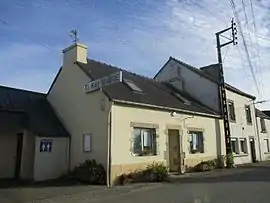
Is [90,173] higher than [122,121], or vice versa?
[122,121]

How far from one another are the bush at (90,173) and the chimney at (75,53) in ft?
20.4

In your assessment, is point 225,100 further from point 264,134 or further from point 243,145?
point 264,134

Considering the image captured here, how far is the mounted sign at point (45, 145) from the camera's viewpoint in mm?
14945

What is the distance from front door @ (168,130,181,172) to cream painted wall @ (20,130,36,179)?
7903 mm

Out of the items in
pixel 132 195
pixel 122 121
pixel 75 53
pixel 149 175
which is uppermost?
pixel 75 53

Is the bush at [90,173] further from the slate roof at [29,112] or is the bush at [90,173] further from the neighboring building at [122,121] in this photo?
the slate roof at [29,112]

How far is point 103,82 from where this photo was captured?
45.5ft

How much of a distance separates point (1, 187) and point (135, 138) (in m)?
6.53

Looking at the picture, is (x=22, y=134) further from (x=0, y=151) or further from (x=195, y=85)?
(x=195, y=85)

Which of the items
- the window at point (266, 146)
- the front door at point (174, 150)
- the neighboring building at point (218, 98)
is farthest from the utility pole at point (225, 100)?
the window at point (266, 146)

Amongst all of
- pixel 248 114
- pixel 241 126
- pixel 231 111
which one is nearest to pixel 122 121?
pixel 231 111

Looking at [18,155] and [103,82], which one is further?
[18,155]

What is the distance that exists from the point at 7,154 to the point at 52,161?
2.89 m

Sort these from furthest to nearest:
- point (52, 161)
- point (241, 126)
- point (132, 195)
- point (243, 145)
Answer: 1. point (243, 145)
2. point (241, 126)
3. point (52, 161)
4. point (132, 195)
